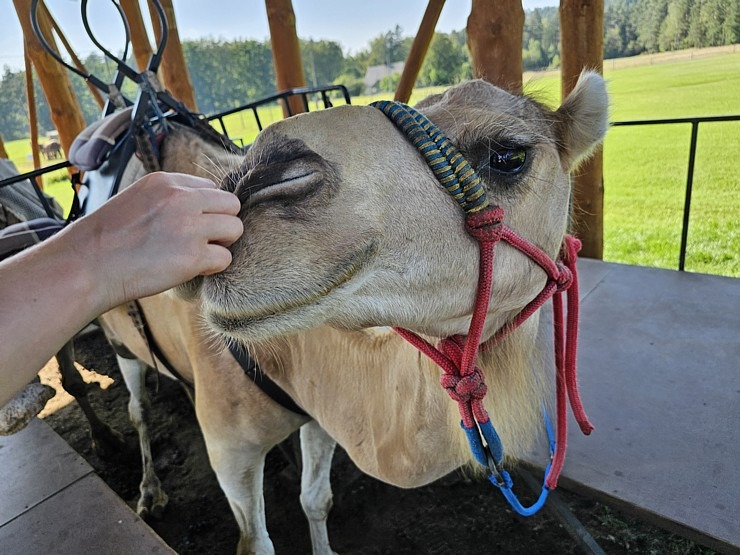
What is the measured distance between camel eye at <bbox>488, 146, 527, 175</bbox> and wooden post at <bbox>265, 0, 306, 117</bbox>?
3.42m

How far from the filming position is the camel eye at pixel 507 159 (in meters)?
1.08

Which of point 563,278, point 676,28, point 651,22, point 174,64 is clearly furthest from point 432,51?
point 563,278

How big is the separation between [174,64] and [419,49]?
9.64ft

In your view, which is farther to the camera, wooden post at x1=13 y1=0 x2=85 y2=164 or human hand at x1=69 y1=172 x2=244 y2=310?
wooden post at x1=13 y1=0 x2=85 y2=164

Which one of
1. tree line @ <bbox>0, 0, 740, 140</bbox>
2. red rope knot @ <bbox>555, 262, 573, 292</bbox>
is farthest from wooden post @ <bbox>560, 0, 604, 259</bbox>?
red rope knot @ <bbox>555, 262, 573, 292</bbox>

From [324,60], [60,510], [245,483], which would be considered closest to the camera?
[245,483]

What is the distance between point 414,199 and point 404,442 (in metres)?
0.72

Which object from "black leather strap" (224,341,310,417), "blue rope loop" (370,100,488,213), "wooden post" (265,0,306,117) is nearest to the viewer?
"blue rope loop" (370,100,488,213)

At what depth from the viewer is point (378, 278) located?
954mm

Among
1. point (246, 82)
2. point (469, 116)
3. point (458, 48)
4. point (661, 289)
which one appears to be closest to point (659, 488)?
point (469, 116)

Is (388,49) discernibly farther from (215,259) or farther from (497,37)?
(215,259)

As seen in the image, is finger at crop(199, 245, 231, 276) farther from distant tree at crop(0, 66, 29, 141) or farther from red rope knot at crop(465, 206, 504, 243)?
distant tree at crop(0, 66, 29, 141)

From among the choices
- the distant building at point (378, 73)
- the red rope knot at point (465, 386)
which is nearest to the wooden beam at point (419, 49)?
the distant building at point (378, 73)

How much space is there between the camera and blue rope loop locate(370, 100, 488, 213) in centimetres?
101
